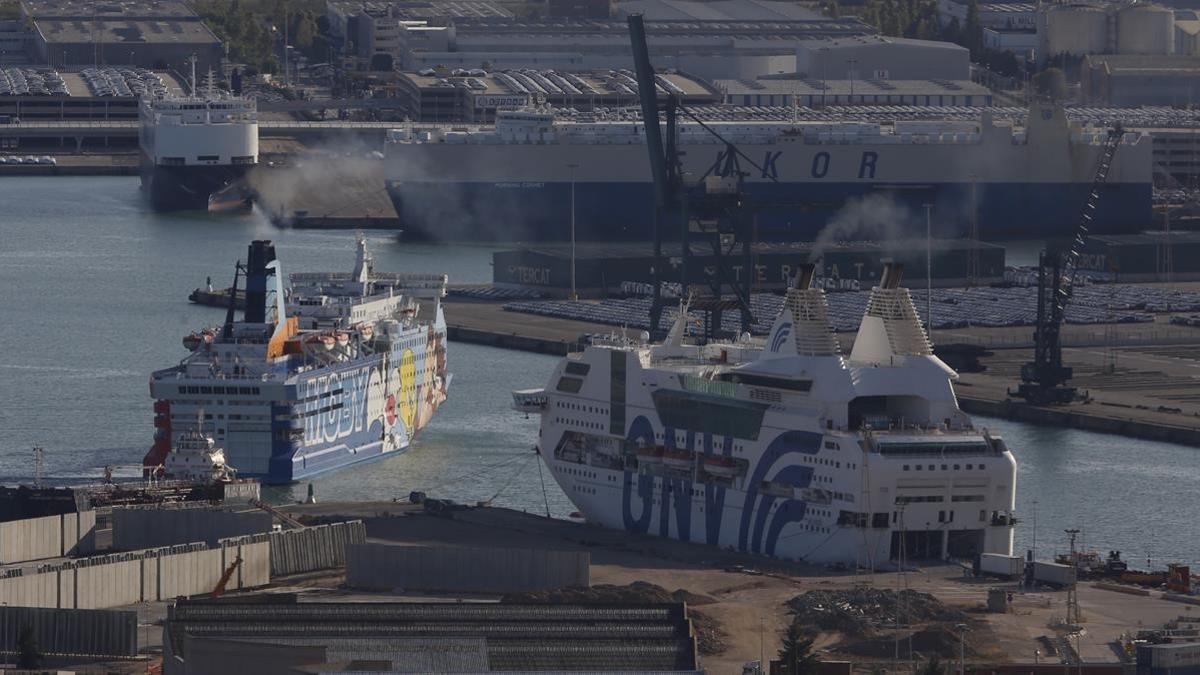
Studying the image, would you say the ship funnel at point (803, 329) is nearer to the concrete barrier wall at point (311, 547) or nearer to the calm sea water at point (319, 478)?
the calm sea water at point (319, 478)

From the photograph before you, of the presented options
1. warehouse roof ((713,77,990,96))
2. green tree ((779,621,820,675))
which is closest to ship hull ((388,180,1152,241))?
warehouse roof ((713,77,990,96))

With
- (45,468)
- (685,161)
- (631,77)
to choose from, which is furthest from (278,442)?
(631,77)

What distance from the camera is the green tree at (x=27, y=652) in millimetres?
25438

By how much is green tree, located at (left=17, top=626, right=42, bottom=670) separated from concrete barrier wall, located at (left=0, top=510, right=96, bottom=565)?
17.4 ft

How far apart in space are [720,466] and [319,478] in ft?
26.1

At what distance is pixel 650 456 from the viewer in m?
34.5

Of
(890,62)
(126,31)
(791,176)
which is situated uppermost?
(126,31)

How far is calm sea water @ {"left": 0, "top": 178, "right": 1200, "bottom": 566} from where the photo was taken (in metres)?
37.7

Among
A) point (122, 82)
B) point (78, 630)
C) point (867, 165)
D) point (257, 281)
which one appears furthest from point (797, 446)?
point (122, 82)

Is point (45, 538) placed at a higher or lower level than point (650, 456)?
lower

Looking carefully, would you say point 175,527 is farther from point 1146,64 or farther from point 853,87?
point 1146,64

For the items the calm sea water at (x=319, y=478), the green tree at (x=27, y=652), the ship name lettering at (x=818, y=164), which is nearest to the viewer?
the green tree at (x=27, y=652)

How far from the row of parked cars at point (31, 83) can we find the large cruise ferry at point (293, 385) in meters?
49.6

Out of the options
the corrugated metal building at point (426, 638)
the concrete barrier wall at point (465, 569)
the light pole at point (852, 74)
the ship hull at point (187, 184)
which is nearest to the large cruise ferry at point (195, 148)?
the ship hull at point (187, 184)
